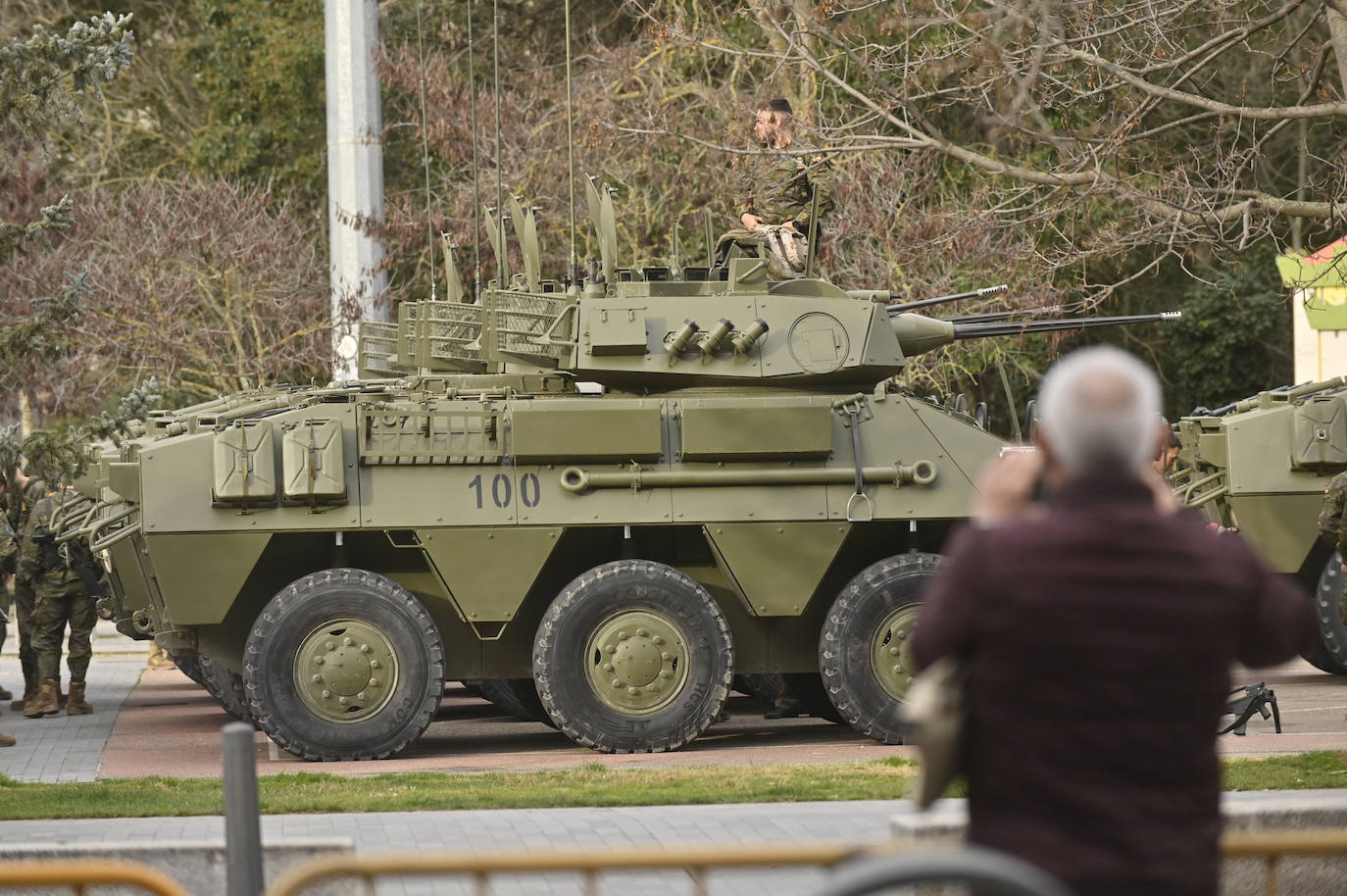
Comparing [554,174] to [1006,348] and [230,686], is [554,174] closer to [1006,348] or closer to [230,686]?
[1006,348]

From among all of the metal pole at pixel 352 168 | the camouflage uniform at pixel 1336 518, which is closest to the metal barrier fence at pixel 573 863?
the camouflage uniform at pixel 1336 518

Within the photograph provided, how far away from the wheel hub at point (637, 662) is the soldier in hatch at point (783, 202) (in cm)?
271

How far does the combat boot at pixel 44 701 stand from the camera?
16.1m

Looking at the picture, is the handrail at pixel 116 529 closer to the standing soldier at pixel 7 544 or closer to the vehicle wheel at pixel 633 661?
the standing soldier at pixel 7 544

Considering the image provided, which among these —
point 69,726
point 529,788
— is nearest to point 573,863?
point 529,788

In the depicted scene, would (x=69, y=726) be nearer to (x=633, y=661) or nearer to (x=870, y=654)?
(x=633, y=661)

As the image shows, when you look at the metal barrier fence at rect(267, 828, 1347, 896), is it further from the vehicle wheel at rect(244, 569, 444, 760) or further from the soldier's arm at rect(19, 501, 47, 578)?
the soldier's arm at rect(19, 501, 47, 578)

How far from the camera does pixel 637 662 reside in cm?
1252

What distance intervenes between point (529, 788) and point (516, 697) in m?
4.10

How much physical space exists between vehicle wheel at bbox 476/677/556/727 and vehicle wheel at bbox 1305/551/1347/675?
5.63 metres

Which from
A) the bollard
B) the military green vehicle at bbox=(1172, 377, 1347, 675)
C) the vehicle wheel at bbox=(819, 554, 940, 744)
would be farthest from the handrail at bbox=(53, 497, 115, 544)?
the bollard

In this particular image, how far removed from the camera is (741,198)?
16688 millimetres

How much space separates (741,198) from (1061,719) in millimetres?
12841

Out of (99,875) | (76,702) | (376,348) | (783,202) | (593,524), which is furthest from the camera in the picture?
(376,348)
